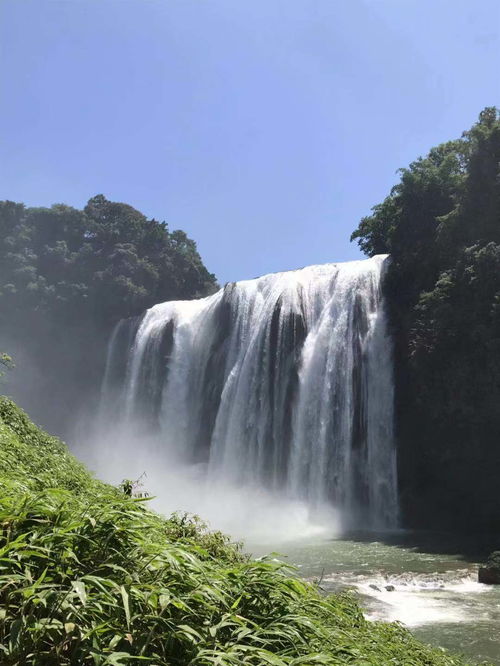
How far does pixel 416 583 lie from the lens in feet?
44.5

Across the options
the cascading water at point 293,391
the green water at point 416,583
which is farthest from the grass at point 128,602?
the cascading water at point 293,391

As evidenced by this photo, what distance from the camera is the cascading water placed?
24562mm

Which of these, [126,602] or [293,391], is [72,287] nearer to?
[293,391]

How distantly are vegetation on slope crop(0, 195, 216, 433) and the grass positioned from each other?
132ft

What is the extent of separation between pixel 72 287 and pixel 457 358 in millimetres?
34777

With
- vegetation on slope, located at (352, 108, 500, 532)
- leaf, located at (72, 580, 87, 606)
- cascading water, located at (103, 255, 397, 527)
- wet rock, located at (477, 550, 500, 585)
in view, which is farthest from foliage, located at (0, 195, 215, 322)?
leaf, located at (72, 580, 87, 606)

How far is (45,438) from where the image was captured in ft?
36.0

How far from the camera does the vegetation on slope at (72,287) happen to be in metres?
46.7

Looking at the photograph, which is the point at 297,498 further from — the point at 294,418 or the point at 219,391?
the point at 219,391

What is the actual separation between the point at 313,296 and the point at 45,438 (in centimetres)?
1917

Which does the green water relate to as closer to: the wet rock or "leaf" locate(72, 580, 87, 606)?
the wet rock

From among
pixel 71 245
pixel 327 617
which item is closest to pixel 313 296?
pixel 327 617

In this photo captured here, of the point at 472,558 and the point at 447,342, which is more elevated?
the point at 447,342

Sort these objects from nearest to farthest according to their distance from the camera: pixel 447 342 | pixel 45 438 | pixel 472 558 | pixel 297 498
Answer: pixel 45 438 < pixel 472 558 < pixel 447 342 < pixel 297 498
